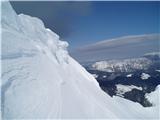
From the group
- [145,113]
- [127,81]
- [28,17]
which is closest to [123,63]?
[127,81]

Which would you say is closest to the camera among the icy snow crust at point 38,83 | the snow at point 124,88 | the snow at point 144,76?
the icy snow crust at point 38,83

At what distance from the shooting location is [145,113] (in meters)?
6.83

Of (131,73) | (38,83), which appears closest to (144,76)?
(131,73)

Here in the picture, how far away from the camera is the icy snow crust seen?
171 inches

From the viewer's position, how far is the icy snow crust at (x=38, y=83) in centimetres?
435

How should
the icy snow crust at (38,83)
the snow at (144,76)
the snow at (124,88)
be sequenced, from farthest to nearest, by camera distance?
the snow at (144,76) → the snow at (124,88) → the icy snow crust at (38,83)

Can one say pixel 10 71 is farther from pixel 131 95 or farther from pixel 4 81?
pixel 131 95

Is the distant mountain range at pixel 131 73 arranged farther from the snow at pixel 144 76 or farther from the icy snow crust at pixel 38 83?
the icy snow crust at pixel 38 83

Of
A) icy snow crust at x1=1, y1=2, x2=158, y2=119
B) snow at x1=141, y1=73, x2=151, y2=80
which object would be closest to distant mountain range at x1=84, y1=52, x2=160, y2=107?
snow at x1=141, y1=73, x2=151, y2=80

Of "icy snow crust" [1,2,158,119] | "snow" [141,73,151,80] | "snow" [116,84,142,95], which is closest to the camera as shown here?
"icy snow crust" [1,2,158,119]

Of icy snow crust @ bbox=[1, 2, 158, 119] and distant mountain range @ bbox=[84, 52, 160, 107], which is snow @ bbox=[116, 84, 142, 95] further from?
icy snow crust @ bbox=[1, 2, 158, 119]

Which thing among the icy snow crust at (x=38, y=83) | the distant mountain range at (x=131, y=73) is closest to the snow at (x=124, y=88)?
the distant mountain range at (x=131, y=73)

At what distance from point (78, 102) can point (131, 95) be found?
7707 mm

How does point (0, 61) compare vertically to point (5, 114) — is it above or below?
above
